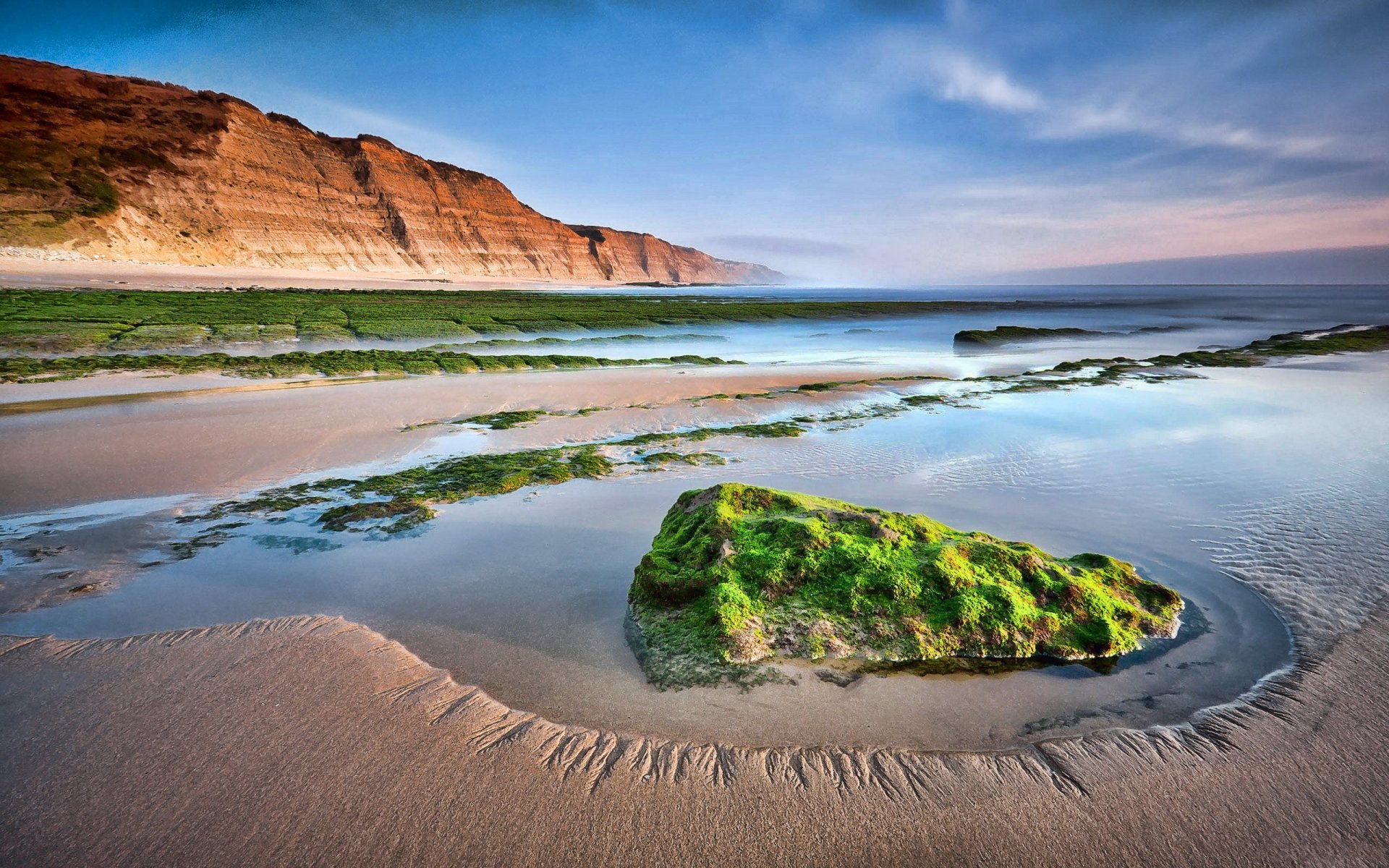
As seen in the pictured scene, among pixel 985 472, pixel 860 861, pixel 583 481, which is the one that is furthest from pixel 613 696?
pixel 985 472

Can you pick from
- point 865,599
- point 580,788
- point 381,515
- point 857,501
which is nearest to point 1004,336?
point 857,501

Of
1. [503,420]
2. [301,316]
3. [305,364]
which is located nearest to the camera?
[503,420]

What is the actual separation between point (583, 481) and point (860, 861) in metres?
5.06

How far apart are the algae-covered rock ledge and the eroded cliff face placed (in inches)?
2832

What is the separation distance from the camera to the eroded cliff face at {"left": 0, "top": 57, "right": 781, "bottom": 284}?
56062 mm

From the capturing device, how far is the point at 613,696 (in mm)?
3020

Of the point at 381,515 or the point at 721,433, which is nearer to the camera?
the point at 381,515

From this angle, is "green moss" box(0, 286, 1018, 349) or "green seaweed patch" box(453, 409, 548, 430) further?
"green moss" box(0, 286, 1018, 349)

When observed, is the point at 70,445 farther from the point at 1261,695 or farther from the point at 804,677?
the point at 1261,695

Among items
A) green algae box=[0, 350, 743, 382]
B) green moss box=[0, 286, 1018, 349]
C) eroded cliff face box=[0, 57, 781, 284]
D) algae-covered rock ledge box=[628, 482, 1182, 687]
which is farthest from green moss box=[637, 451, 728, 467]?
eroded cliff face box=[0, 57, 781, 284]

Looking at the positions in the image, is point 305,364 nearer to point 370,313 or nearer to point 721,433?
point 721,433

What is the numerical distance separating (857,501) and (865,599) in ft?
8.67

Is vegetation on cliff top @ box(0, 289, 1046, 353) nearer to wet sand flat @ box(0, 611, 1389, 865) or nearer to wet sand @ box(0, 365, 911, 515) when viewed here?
wet sand @ box(0, 365, 911, 515)

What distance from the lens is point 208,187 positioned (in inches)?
2655
